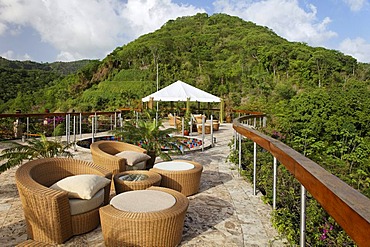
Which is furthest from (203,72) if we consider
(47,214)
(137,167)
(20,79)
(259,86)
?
(47,214)

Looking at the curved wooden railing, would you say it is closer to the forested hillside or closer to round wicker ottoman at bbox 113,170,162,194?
round wicker ottoman at bbox 113,170,162,194

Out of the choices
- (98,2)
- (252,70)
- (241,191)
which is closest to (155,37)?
(252,70)

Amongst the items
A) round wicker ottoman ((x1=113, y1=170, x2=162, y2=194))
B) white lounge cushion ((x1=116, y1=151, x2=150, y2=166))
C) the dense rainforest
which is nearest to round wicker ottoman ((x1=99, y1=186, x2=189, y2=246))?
round wicker ottoman ((x1=113, y1=170, x2=162, y2=194))

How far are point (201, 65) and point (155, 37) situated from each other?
1838 cm

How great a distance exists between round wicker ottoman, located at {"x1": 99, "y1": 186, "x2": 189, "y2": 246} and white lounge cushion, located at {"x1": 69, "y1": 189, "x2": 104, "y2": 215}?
0.29 metres

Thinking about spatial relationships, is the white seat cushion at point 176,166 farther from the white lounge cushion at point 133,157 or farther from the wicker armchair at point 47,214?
the wicker armchair at point 47,214

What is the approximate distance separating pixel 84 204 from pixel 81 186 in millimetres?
171

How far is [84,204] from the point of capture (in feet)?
9.72

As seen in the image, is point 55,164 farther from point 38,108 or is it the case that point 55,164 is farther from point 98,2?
point 38,108

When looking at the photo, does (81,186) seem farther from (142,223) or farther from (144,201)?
(142,223)

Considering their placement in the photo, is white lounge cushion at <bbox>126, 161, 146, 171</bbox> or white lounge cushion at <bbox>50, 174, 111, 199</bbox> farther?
white lounge cushion at <bbox>126, 161, 146, 171</bbox>

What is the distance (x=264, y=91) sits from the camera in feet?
95.2

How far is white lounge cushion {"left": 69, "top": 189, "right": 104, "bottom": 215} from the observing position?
9.51ft

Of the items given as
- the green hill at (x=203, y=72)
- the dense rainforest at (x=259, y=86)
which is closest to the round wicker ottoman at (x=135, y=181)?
the dense rainforest at (x=259, y=86)
